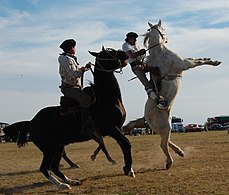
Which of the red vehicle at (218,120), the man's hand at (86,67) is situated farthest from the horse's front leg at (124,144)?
the red vehicle at (218,120)

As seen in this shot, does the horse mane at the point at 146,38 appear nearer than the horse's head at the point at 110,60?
No

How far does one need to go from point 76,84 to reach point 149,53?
2490mm

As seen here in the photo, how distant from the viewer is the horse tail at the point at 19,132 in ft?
36.3

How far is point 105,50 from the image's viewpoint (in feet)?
33.3

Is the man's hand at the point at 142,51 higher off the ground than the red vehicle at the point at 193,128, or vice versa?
the man's hand at the point at 142,51

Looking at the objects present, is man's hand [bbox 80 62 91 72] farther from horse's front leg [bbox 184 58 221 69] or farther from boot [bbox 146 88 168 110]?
horse's front leg [bbox 184 58 221 69]

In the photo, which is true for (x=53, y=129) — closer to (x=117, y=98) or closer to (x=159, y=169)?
(x=117, y=98)

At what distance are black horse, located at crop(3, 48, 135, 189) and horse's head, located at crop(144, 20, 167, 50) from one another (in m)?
1.91

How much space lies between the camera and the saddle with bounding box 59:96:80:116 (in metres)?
9.99

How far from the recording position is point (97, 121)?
32.4 ft

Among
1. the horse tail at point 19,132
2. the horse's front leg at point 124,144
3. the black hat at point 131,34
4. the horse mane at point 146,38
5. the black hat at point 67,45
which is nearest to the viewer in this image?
the horse's front leg at point 124,144

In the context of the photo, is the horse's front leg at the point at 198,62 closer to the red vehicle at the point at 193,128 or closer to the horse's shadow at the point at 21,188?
the horse's shadow at the point at 21,188

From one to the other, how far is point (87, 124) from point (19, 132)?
203cm

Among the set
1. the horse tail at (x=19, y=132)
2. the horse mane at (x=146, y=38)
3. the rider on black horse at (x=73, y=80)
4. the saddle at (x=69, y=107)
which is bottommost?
the horse tail at (x=19, y=132)
